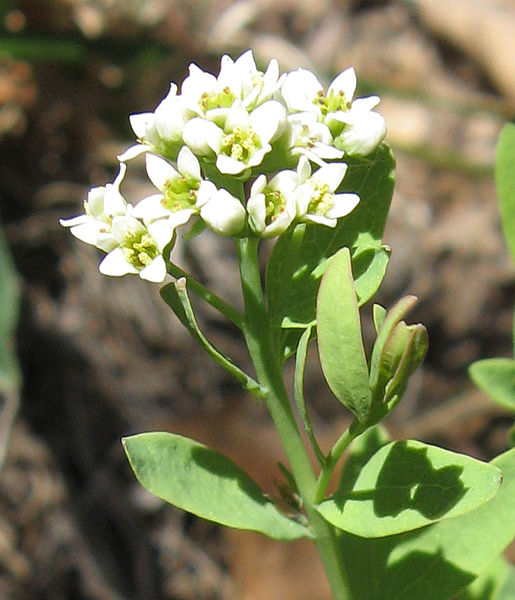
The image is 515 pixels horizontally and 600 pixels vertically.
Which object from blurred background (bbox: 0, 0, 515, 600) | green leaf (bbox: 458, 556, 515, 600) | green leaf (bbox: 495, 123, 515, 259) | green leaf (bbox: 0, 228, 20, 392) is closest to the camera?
green leaf (bbox: 495, 123, 515, 259)

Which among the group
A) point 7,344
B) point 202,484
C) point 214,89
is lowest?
point 7,344

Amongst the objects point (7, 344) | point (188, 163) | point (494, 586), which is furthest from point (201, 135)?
point (7, 344)

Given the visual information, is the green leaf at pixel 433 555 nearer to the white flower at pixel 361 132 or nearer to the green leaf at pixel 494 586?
the green leaf at pixel 494 586

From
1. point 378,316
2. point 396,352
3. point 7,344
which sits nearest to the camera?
point 396,352

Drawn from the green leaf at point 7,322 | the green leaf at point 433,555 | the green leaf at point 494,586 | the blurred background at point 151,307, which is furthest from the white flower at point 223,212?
the blurred background at point 151,307

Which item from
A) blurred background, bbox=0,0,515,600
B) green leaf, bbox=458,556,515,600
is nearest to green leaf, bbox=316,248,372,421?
green leaf, bbox=458,556,515,600

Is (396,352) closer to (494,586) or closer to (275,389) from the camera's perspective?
(275,389)

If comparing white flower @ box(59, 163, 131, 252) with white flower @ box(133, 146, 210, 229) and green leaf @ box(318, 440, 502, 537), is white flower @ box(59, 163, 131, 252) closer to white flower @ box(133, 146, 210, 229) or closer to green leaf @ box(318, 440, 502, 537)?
white flower @ box(133, 146, 210, 229)
